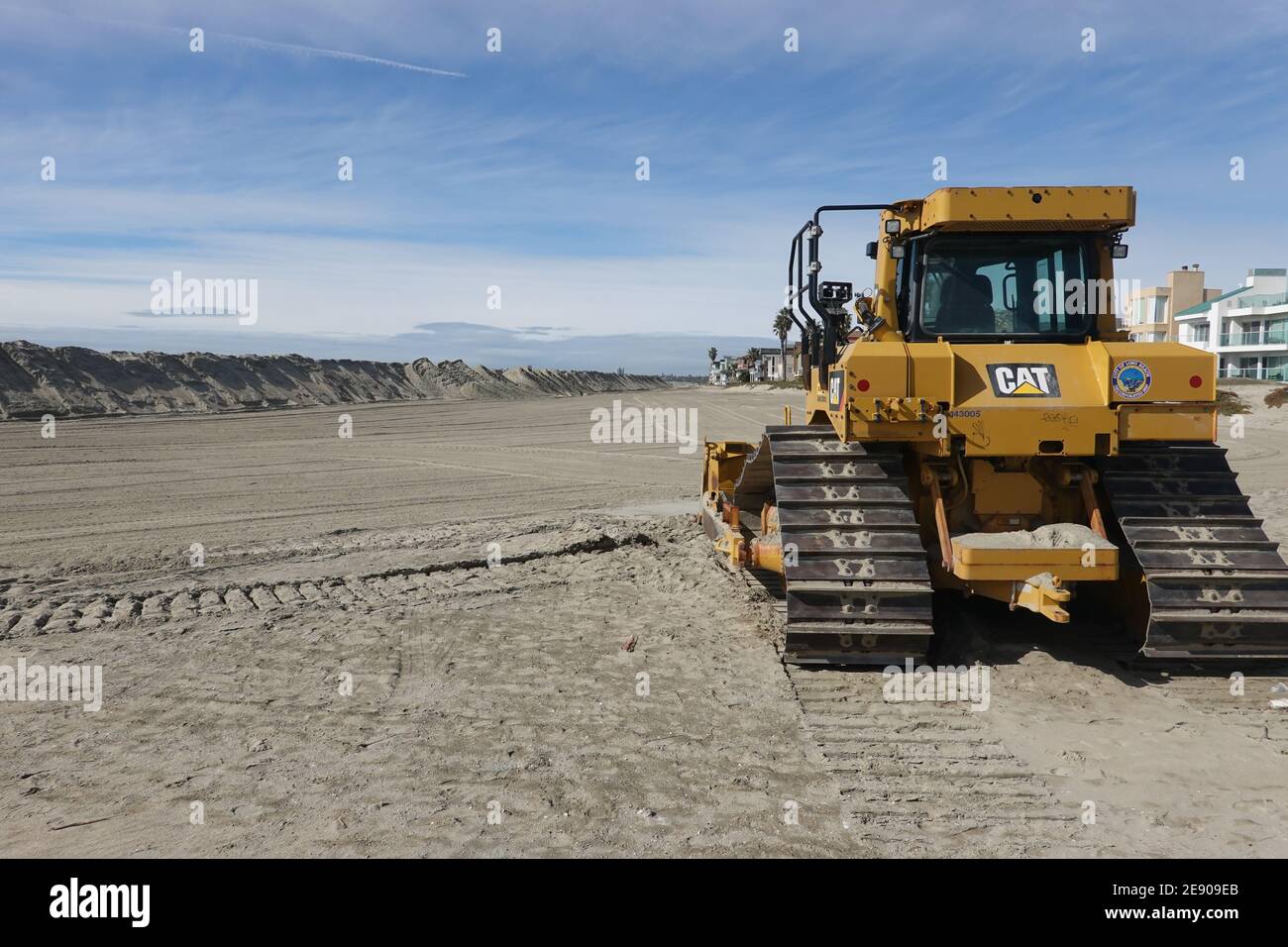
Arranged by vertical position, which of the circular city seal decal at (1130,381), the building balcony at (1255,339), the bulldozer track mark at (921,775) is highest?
the building balcony at (1255,339)

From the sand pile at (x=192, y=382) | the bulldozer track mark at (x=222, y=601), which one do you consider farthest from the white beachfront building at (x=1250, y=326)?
the bulldozer track mark at (x=222, y=601)

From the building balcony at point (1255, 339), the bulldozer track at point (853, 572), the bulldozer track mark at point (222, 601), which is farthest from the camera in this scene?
the building balcony at point (1255, 339)

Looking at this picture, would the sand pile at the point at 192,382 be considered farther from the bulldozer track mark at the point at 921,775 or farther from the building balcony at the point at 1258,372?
the building balcony at the point at 1258,372

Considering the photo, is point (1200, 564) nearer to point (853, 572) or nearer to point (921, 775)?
point (853, 572)

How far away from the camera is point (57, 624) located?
767 centimetres

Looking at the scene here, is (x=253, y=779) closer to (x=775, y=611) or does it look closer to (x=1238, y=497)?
(x=775, y=611)

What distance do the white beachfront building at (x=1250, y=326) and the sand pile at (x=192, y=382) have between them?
4722 cm

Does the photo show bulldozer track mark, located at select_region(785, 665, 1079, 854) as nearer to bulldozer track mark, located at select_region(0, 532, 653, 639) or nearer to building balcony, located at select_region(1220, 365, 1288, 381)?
bulldozer track mark, located at select_region(0, 532, 653, 639)

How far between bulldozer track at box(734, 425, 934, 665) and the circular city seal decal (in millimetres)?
1463

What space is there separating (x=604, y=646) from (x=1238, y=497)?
14.6ft

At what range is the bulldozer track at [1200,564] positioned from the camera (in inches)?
234

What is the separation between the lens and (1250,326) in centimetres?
Result: 6312
